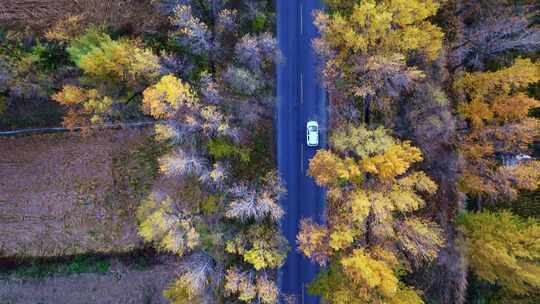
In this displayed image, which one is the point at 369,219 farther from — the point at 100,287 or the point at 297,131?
the point at 100,287

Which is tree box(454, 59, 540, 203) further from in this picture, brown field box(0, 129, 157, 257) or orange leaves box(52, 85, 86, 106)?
orange leaves box(52, 85, 86, 106)

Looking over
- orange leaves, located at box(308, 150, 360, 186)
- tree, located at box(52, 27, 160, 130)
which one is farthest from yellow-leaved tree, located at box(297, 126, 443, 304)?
tree, located at box(52, 27, 160, 130)

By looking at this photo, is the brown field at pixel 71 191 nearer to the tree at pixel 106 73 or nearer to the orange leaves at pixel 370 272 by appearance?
the tree at pixel 106 73

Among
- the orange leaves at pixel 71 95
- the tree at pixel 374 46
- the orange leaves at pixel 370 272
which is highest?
the tree at pixel 374 46

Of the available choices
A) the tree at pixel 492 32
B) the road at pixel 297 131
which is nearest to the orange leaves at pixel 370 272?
the road at pixel 297 131

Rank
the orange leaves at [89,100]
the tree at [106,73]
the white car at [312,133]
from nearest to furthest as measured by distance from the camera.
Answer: the tree at [106,73] → the orange leaves at [89,100] → the white car at [312,133]
